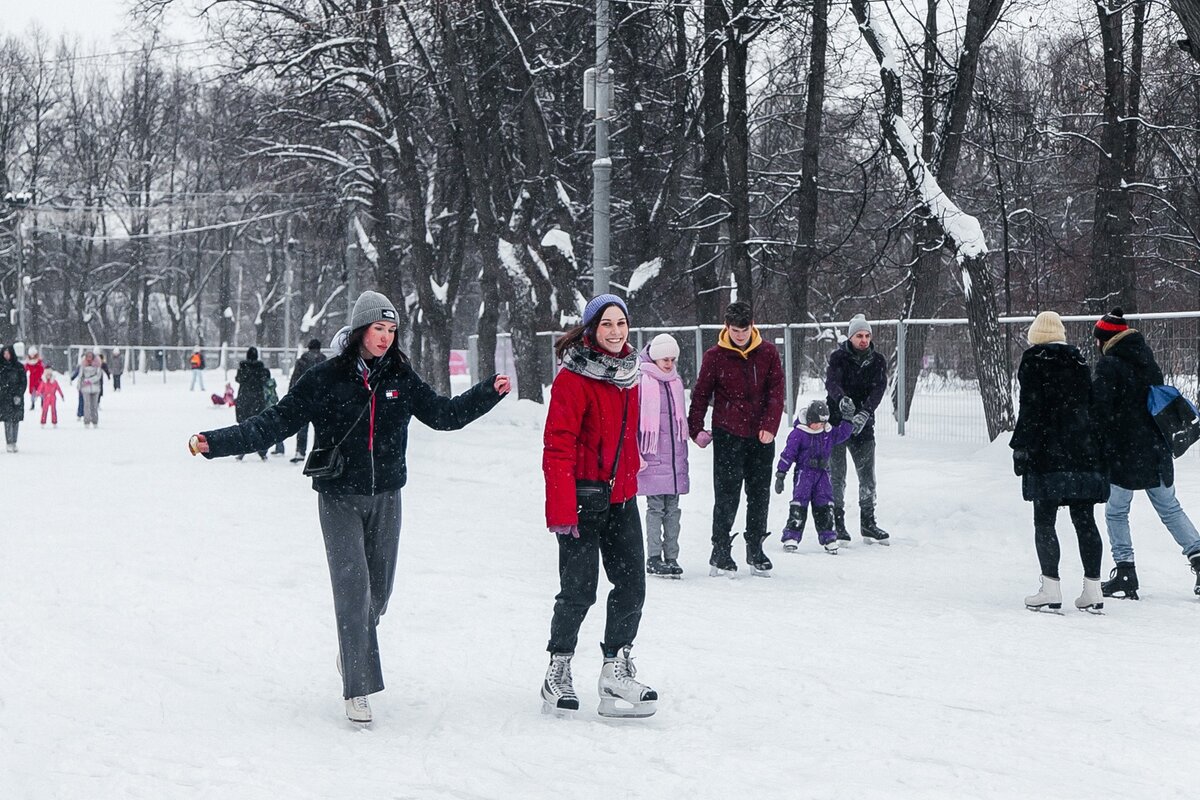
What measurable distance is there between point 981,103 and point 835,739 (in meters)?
14.3

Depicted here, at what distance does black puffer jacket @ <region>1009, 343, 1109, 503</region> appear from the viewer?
794 cm

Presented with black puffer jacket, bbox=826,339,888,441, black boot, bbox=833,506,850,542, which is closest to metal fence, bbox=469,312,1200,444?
black puffer jacket, bbox=826,339,888,441

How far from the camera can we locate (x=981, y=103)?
1800cm

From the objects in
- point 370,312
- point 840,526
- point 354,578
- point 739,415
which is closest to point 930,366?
point 840,526

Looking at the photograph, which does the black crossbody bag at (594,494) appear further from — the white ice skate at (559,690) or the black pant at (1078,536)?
the black pant at (1078,536)

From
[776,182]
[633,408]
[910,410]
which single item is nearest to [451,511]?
[910,410]

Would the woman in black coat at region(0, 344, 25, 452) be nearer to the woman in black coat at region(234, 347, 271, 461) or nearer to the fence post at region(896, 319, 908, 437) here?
the woman in black coat at region(234, 347, 271, 461)

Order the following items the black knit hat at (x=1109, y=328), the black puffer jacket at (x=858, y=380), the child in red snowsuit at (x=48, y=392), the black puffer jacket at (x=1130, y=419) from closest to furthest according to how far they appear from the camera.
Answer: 1. the black puffer jacket at (x=1130, y=419)
2. the black knit hat at (x=1109, y=328)
3. the black puffer jacket at (x=858, y=380)
4. the child in red snowsuit at (x=48, y=392)

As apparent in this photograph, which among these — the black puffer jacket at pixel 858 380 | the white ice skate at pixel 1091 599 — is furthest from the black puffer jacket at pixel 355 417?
the black puffer jacket at pixel 858 380

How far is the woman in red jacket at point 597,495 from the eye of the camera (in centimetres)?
545

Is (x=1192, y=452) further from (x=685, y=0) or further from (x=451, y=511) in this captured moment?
(x=685, y=0)

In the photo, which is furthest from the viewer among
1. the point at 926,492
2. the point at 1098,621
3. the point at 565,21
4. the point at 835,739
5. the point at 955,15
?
the point at 565,21

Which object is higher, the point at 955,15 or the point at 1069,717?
the point at 955,15

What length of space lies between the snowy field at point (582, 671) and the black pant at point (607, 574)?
359 mm
